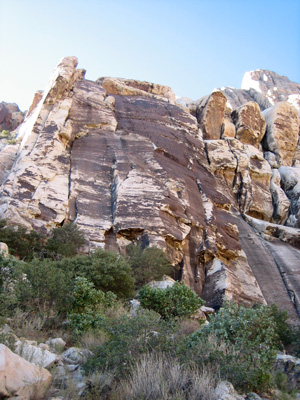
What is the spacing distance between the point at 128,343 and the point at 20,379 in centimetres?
208

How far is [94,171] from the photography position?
26.4 m

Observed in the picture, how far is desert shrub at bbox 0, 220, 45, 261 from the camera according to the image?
17.8 m

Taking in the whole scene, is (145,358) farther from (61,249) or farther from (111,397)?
(61,249)

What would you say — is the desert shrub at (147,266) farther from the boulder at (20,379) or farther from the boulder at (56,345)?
the boulder at (20,379)

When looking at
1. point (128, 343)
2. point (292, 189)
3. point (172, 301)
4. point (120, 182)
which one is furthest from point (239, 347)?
point (292, 189)

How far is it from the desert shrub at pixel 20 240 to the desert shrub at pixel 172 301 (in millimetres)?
6292

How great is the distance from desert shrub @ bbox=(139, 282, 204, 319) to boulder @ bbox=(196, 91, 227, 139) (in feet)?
91.6

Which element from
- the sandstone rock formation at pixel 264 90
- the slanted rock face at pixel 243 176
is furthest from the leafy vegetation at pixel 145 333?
the sandstone rock formation at pixel 264 90

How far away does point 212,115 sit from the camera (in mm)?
41312

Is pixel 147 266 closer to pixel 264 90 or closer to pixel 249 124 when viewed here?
pixel 249 124

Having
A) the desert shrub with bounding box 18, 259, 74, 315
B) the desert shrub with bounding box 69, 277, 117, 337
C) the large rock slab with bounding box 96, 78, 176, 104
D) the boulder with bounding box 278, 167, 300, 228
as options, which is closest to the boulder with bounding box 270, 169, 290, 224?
the boulder with bounding box 278, 167, 300, 228

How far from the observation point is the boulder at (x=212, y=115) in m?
40.4

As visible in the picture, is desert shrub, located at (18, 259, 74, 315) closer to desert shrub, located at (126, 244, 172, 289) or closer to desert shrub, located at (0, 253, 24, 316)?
desert shrub, located at (0, 253, 24, 316)

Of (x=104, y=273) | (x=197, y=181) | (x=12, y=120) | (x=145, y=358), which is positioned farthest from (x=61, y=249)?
(x=12, y=120)
